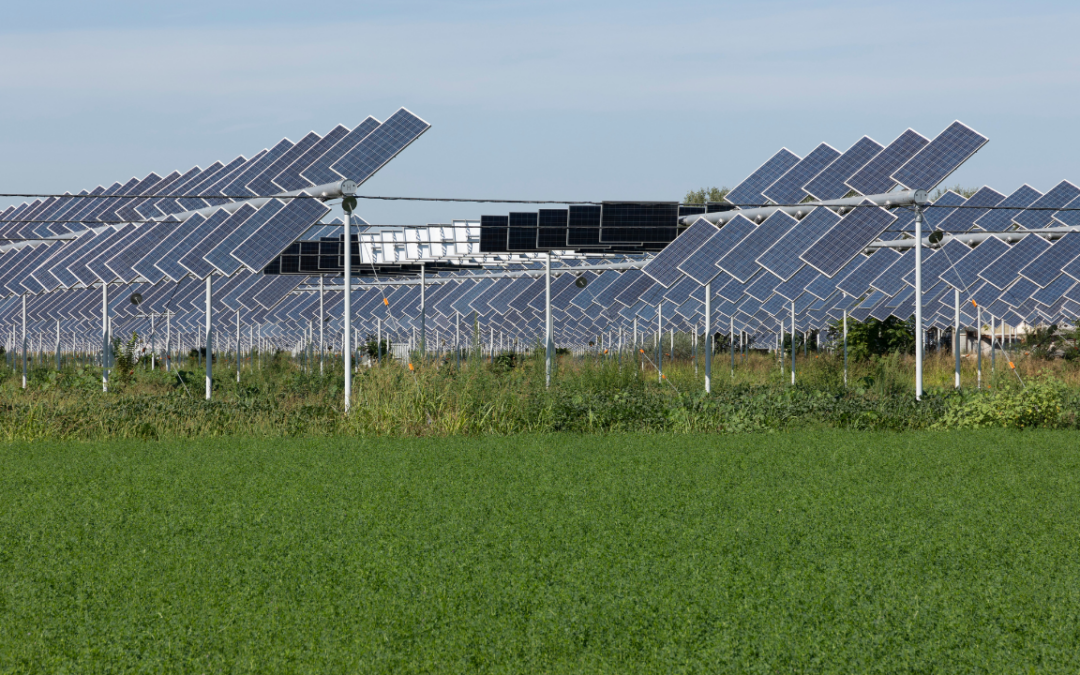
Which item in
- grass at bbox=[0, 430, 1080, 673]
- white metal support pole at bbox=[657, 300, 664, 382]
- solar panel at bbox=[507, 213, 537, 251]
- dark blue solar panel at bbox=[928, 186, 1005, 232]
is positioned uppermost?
dark blue solar panel at bbox=[928, 186, 1005, 232]

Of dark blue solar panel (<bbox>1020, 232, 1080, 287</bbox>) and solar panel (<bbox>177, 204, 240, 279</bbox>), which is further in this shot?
dark blue solar panel (<bbox>1020, 232, 1080, 287</bbox>)

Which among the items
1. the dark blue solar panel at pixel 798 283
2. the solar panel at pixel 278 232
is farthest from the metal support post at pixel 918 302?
the solar panel at pixel 278 232

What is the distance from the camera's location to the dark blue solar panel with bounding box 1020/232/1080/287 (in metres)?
23.5

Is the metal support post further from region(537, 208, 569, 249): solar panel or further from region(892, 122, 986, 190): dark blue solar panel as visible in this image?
region(537, 208, 569, 249): solar panel

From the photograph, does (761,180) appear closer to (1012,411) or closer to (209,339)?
(1012,411)

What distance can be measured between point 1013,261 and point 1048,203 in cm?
163

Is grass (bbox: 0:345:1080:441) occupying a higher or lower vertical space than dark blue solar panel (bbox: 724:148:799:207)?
lower

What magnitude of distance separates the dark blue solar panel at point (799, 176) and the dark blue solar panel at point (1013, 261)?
5967 millimetres

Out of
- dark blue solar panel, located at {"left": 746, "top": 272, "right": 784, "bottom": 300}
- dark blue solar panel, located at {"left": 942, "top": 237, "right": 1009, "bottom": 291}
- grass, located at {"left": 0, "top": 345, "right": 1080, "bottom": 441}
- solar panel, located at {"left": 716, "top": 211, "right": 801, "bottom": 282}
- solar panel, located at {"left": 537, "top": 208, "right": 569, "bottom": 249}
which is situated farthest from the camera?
dark blue solar panel, located at {"left": 746, "top": 272, "right": 784, "bottom": 300}

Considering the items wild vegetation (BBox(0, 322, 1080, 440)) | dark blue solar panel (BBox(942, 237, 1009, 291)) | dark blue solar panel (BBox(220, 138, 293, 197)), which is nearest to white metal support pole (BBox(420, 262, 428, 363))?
wild vegetation (BBox(0, 322, 1080, 440))

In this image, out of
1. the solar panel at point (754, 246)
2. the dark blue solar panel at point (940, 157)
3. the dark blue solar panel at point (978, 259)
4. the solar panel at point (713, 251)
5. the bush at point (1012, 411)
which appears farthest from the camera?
the dark blue solar panel at point (978, 259)

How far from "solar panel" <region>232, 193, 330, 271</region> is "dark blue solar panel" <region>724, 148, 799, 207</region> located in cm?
847

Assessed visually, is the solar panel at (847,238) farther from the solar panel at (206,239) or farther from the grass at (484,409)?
the solar panel at (206,239)

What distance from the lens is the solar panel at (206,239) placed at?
1833cm
